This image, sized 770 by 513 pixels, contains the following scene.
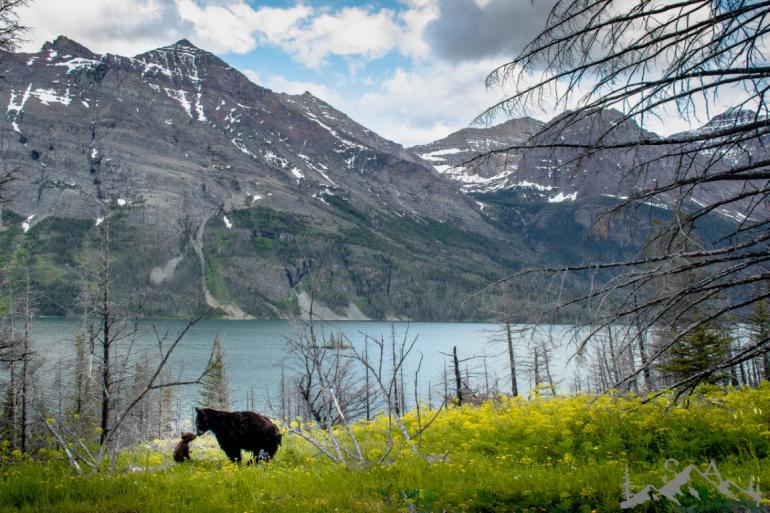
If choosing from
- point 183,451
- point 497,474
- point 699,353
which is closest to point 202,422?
point 183,451

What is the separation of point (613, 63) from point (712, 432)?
675 cm

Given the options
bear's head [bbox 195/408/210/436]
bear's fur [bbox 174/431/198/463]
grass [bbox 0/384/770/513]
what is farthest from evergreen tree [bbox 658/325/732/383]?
bear's fur [bbox 174/431/198/463]

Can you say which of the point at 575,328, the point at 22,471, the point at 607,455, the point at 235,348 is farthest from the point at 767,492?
the point at 235,348

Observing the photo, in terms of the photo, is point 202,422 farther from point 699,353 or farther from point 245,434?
point 699,353

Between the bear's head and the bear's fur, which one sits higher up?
the bear's head

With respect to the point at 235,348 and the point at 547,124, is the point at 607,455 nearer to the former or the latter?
the point at 547,124

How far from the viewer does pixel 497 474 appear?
6.25m

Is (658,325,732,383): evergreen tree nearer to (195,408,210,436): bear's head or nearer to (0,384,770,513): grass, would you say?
(0,384,770,513): grass

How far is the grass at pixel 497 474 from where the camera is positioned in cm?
512

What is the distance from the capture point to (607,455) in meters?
8.20

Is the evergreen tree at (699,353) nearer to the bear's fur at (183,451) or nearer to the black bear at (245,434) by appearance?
the black bear at (245,434)

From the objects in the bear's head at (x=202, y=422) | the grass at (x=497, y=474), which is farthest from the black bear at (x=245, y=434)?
the grass at (x=497, y=474)

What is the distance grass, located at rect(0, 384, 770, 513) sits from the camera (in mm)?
5121

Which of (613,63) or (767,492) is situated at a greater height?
(613,63)
